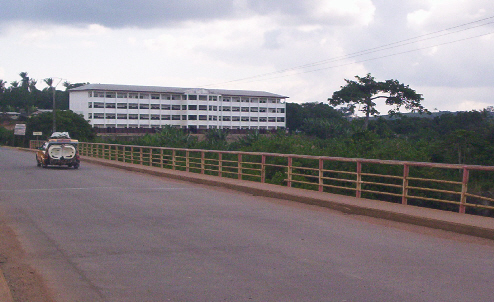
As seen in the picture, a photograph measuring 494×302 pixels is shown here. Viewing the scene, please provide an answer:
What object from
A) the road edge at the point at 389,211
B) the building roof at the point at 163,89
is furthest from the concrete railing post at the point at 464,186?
the building roof at the point at 163,89

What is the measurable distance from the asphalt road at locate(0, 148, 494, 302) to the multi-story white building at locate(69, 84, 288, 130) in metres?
84.0

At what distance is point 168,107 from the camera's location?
106 meters

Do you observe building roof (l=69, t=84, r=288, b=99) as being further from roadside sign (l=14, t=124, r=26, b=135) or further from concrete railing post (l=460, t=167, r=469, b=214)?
concrete railing post (l=460, t=167, r=469, b=214)

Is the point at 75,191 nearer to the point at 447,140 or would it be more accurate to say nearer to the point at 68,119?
the point at 447,140

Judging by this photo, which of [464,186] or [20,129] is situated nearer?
[464,186]

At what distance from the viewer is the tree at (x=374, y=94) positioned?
61031mm

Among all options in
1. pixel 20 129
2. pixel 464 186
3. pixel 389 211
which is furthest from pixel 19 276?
pixel 20 129

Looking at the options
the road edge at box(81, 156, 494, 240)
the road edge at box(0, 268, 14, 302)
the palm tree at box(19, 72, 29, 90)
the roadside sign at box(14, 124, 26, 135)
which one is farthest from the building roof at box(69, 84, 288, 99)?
the road edge at box(0, 268, 14, 302)

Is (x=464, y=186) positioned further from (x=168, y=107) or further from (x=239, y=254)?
(x=168, y=107)

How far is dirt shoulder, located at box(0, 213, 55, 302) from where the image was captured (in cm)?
598

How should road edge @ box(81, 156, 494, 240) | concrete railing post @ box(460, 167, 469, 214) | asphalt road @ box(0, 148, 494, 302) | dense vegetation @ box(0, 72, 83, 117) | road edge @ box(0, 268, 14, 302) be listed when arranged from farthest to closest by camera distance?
dense vegetation @ box(0, 72, 83, 117), concrete railing post @ box(460, 167, 469, 214), road edge @ box(81, 156, 494, 240), asphalt road @ box(0, 148, 494, 302), road edge @ box(0, 268, 14, 302)

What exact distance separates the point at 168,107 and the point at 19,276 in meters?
100

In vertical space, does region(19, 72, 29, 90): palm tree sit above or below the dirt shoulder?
above

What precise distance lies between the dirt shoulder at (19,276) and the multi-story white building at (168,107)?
8723 cm
